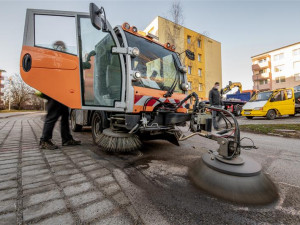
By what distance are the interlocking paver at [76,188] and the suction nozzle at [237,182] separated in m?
1.22

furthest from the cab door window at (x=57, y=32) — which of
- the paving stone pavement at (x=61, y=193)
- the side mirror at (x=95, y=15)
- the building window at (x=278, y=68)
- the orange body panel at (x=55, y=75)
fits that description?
the building window at (x=278, y=68)

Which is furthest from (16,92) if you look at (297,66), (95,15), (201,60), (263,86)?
(297,66)

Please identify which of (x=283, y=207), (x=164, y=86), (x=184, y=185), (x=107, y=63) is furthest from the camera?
(x=164, y=86)

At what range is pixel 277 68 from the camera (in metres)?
34.0

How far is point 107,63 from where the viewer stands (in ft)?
10.0

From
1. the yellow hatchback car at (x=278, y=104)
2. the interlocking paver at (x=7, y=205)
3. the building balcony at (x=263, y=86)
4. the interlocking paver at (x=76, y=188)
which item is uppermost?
the building balcony at (x=263, y=86)

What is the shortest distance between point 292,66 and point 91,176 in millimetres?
43895

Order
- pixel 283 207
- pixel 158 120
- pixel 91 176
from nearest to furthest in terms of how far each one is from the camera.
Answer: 1. pixel 283 207
2. pixel 91 176
3. pixel 158 120

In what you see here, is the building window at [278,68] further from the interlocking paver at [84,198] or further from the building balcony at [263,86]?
the interlocking paver at [84,198]

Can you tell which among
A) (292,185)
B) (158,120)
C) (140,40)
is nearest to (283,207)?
(292,185)

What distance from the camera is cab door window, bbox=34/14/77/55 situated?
277 cm

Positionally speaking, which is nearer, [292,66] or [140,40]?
[140,40]

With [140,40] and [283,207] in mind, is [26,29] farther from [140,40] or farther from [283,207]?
[283,207]

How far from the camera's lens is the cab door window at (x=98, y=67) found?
286 cm
